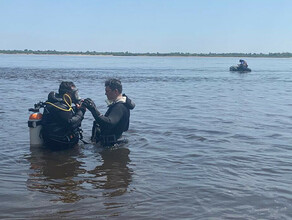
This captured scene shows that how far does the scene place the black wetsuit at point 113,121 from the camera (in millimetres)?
7688

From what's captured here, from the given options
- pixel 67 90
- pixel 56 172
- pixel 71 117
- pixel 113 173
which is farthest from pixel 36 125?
pixel 113 173

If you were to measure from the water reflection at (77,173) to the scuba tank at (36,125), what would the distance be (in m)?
0.19

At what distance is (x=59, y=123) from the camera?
7879 millimetres

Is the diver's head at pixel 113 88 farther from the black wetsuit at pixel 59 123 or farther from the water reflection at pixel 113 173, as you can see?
the water reflection at pixel 113 173

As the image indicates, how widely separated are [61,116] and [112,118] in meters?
0.93

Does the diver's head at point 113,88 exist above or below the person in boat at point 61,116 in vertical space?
above

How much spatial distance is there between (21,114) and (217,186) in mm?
9125

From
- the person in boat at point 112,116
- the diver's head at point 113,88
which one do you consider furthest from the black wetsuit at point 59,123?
the diver's head at point 113,88

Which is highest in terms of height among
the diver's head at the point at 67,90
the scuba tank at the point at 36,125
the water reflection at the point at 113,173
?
the diver's head at the point at 67,90

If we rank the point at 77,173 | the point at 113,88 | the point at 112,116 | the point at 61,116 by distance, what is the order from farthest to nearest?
the point at 113,88 < the point at 112,116 < the point at 61,116 < the point at 77,173

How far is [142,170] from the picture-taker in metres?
7.30

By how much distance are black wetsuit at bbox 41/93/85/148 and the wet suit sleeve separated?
0.50 meters

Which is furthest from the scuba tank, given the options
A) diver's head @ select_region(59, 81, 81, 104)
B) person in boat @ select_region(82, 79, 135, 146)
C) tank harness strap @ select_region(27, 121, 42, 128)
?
person in boat @ select_region(82, 79, 135, 146)

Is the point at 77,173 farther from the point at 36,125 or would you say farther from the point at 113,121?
the point at 36,125
